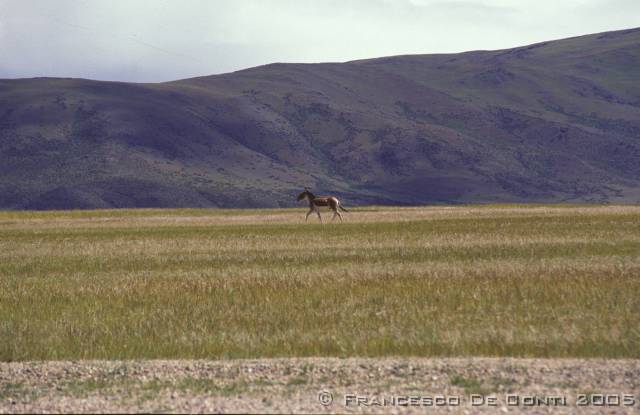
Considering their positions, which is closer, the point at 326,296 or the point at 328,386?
the point at 328,386

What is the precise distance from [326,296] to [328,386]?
31.0 feet

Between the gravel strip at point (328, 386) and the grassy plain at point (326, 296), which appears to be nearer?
the gravel strip at point (328, 386)

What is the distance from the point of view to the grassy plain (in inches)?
568

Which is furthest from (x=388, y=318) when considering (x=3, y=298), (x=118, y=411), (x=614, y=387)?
(x=3, y=298)

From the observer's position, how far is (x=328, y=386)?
11.2 metres

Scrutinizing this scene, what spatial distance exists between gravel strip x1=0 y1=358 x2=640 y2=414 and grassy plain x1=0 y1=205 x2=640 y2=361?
4.58 ft

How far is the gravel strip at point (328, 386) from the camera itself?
1011 cm

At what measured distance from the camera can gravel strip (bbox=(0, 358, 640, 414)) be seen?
33.2 ft

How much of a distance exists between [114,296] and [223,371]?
33.3ft

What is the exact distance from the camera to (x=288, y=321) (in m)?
17.0

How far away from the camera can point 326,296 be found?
67.6ft

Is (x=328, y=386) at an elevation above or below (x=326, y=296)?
above

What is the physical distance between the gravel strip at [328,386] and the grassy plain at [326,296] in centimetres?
139

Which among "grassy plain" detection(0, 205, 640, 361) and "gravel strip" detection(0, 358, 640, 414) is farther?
"grassy plain" detection(0, 205, 640, 361)
